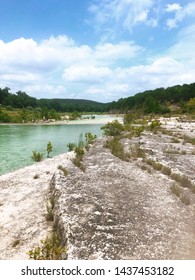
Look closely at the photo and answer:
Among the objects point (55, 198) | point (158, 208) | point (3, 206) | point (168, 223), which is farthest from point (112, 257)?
point (3, 206)

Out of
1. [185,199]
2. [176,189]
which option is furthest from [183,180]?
[185,199]

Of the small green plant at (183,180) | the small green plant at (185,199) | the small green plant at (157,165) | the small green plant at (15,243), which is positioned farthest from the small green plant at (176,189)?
the small green plant at (15,243)

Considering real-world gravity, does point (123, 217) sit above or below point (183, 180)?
below

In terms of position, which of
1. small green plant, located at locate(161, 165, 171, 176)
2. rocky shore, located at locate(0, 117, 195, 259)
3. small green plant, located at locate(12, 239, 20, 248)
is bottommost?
small green plant, located at locate(12, 239, 20, 248)

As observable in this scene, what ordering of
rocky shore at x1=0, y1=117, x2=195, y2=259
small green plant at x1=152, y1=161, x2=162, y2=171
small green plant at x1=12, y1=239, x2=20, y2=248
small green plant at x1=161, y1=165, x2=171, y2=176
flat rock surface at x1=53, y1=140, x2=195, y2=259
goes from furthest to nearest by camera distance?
small green plant at x1=152, y1=161, x2=162, y2=171
small green plant at x1=161, y1=165, x2=171, y2=176
small green plant at x1=12, y1=239, x2=20, y2=248
rocky shore at x1=0, y1=117, x2=195, y2=259
flat rock surface at x1=53, y1=140, x2=195, y2=259

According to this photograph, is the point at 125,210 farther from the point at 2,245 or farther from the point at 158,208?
the point at 2,245

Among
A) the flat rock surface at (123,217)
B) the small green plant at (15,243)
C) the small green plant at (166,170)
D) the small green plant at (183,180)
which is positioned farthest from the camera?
the small green plant at (166,170)

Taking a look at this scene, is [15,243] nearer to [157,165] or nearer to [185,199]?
[185,199]

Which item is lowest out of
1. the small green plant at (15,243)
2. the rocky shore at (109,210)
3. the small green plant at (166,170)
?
the small green plant at (15,243)

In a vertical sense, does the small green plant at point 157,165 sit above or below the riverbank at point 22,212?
above

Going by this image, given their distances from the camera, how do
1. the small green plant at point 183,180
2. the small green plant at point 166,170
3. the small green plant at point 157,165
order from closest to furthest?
the small green plant at point 183,180, the small green plant at point 166,170, the small green plant at point 157,165

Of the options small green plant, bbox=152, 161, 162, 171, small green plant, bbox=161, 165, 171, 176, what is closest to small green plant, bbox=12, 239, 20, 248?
small green plant, bbox=161, 165, 171, 176

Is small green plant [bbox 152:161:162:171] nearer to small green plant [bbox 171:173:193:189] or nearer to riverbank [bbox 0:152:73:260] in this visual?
small green plant [bbox 171:173:193:189]

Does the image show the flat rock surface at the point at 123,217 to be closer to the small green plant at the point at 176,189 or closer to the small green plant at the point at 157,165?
the small green plant at the point at 176,189
